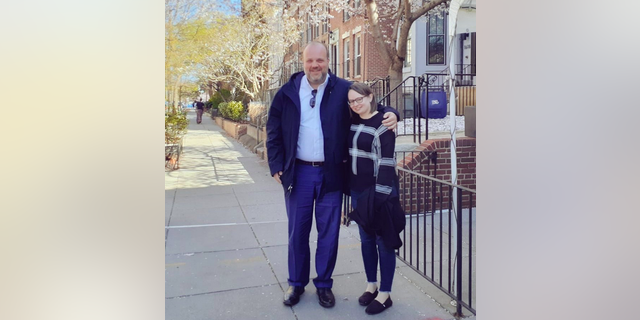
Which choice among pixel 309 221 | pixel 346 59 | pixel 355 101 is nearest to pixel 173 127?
pixel 309 221

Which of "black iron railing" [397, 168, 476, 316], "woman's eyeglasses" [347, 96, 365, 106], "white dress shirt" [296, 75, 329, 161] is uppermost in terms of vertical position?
"woman's eyeglasses" [347, 96, 365, 106]

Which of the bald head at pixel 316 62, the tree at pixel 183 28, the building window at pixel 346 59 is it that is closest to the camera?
the bald head at pixel 316 62

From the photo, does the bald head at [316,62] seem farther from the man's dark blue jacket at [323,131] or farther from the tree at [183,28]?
the tree at [183,28]

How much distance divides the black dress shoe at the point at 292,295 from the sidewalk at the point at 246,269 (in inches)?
1.8

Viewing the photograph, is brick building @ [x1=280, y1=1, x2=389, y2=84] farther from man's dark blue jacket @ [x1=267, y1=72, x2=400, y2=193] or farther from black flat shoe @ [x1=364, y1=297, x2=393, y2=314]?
black flat shoe @ [x1=364, y1=297, x2=393, y2=314]

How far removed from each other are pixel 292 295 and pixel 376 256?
2.43 feet

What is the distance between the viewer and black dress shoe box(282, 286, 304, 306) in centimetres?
405

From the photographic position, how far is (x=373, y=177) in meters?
3.66

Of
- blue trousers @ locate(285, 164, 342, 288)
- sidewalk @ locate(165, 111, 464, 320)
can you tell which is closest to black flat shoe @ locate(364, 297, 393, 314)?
sidewalk @ locate(165, 111, 464, 320)

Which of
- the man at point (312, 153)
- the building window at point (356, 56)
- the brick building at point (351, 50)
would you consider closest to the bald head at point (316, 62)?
the man at point (312, 153)

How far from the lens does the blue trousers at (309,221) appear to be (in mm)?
3926
